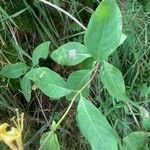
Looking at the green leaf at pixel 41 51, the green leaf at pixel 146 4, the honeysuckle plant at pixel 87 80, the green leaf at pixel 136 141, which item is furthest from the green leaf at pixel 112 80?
the green leaf at pixel 146 4

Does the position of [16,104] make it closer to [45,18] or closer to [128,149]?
[45,18]

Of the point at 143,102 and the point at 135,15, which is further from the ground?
the point at 135,15

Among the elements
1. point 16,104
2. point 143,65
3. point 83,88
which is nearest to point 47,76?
point 83,88

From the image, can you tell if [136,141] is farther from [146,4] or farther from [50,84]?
[146,4]

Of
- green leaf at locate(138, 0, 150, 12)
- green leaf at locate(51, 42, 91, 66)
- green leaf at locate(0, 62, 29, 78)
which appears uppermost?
green leaf at locate(51, 42, 91, 66)

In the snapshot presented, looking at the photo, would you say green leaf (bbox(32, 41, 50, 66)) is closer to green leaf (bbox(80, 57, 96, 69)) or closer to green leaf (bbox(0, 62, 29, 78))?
green leaf (bbox(0, 62, 29, 78))

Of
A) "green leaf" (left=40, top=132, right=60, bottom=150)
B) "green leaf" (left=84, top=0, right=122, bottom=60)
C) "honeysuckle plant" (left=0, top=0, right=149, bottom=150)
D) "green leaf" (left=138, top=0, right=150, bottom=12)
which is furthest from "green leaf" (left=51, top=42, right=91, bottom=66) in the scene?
"green leaf" (left=138, top=0, right=150, bottom=12)
